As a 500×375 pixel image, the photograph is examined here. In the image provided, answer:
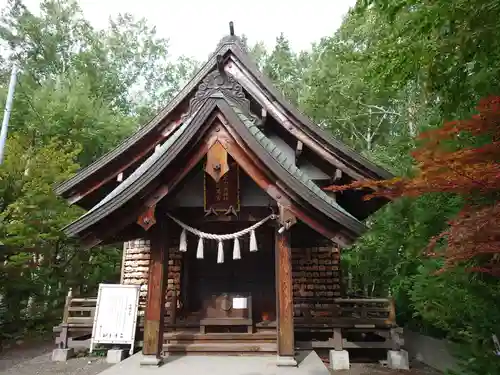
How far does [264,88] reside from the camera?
8.51 metres

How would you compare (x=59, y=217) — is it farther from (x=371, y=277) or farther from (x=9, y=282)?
(x=371, y=277)

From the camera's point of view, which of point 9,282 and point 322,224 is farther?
point 9,282

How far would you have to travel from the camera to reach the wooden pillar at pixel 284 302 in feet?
16.6

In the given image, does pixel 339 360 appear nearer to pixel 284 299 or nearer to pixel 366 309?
pixel 366 309

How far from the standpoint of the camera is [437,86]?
5.13 m

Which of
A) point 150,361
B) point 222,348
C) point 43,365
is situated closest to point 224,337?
point 222,348

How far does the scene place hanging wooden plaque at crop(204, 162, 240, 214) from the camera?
5.70 m

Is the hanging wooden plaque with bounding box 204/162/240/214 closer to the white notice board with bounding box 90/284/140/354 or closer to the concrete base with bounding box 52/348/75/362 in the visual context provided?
the white notice board with bounding box 90/284/140/354

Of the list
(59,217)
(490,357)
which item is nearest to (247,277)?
(490,357)

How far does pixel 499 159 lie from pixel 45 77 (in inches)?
1134

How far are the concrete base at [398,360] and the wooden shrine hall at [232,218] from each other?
0.62m

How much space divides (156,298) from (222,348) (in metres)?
1.76

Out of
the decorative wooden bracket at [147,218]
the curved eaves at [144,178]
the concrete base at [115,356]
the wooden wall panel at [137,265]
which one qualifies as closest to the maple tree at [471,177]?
the curved eaves at [144,178]

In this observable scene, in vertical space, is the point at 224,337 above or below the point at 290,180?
below
